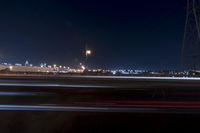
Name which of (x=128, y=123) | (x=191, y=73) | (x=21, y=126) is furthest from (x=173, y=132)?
(x=191, y=73)

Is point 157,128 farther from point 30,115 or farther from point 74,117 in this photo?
point 30,115

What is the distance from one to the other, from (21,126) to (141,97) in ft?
45.8

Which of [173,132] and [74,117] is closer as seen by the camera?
[173,132]

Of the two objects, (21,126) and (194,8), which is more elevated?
(194,8)

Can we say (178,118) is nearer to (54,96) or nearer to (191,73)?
(54,96)

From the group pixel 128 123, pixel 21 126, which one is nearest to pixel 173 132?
pixel 128 123

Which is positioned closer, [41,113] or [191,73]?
[41,113]

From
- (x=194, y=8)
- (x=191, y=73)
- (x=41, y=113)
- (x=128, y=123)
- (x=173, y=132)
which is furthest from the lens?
(x=191, y=73)

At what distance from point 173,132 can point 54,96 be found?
1362 centimetres

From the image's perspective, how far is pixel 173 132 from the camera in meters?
15.0

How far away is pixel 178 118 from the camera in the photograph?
16.9 metres

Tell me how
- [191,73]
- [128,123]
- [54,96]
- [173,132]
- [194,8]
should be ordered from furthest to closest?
[191,73]
[194,8]
[54,96]
[128,123]
[173,132]

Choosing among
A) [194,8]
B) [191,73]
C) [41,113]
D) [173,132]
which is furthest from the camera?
[191,73]

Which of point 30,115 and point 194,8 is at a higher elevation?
point 194,8
